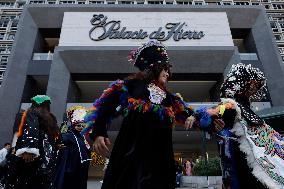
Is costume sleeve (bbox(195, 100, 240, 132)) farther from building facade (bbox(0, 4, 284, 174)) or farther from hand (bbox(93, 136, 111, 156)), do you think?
building facade (bbox(0, 4, 284, 174))

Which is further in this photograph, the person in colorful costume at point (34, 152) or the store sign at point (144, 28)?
the store sign at point (144, 28)

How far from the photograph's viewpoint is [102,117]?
2.56 m

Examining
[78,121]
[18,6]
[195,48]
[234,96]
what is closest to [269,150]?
[234,96]

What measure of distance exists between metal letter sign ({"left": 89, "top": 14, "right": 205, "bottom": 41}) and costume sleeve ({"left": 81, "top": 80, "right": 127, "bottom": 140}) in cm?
2006

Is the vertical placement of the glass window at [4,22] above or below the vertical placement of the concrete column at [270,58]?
above

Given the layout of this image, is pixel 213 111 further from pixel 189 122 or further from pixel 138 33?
pixel 138 33

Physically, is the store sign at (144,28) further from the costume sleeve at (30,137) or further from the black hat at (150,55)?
the black hat at (150,55)

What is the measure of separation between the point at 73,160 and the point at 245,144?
2.84 m

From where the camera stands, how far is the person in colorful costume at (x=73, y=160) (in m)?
4.31

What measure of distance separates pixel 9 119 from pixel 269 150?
67.2 feet

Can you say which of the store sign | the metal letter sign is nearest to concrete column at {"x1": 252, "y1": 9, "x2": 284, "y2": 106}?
the store sign

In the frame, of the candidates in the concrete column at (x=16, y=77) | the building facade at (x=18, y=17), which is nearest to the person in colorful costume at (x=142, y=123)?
the concrete column at (x=16, y=77)

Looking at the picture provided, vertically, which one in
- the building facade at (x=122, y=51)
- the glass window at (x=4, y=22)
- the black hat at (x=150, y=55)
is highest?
the glass window at (x=4, y=22)

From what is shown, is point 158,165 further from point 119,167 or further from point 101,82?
point 101,82
